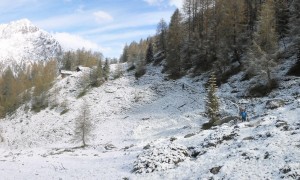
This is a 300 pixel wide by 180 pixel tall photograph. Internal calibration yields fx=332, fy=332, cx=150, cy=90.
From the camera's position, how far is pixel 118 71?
283 feet

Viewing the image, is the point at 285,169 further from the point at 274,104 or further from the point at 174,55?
the point at 174,55

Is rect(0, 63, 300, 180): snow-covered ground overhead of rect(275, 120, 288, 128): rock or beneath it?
beneath

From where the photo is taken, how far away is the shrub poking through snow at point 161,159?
68.8 ft

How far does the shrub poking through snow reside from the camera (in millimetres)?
20984

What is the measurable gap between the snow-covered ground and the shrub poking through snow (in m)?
0.07

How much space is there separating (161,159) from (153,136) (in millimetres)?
21792

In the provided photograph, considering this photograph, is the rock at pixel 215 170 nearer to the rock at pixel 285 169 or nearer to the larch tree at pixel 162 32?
the rock at pixel 285 169

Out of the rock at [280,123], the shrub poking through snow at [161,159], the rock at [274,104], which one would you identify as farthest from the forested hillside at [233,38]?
the shrub poking through snow at [161,159]

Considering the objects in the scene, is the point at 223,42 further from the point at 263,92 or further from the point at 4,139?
the point at 4,139

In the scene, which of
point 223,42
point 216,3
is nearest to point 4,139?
point 223,42

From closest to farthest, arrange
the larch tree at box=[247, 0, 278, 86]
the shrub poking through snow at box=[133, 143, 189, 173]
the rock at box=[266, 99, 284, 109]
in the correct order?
the shrub poking through snow at box=[133, 143, 189, 173]
the rock at box=[266, 99, 284, 109]
the larch tree at box=[247, 0, 278, 86]

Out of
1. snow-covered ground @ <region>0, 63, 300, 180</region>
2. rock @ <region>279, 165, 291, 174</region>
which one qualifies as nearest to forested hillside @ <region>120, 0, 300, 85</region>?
snow-covered ground @ <region>0, 63, 300, 180</region>

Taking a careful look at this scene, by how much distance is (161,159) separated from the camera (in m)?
21.5

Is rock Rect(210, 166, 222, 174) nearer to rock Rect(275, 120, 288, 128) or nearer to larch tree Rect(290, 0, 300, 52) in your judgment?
rock Rect(275, 120, 288, 128)
